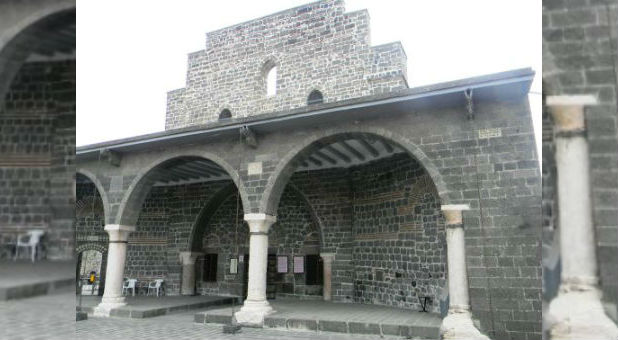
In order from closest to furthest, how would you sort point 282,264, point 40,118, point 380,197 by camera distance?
point 40,118 → point 380,197 → point 282,264

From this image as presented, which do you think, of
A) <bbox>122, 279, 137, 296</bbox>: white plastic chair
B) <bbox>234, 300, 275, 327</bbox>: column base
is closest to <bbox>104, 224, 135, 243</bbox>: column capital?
<bbox>234, 300, 275, 327</bbox>: column base

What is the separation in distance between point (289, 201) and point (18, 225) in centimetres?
886

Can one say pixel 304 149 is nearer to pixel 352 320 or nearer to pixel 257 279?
pixel 257 279

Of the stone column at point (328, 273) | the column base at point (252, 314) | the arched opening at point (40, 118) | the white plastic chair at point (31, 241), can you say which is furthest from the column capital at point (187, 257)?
the white plastic chair at point (31, 241)

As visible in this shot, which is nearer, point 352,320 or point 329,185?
point 352,320

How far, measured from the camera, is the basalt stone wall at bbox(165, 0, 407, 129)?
39.5ft

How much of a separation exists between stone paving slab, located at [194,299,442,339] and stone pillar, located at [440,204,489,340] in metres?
0.45

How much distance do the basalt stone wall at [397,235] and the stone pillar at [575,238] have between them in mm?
6055

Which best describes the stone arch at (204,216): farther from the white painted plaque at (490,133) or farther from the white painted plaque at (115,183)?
the white painted plaque at (490,133)

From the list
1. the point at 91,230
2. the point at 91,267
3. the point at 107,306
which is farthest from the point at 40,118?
the point at 91,267

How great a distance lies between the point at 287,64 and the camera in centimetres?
1331

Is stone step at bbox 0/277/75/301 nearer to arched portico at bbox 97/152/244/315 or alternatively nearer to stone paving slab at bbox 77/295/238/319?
stone paving slab at bbox 77/295/238/319

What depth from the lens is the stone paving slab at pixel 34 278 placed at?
92.2 inches

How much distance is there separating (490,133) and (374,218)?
14.4 feet
